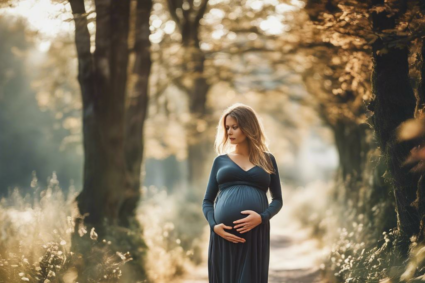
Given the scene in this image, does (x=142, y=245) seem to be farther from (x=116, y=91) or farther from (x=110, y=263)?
(x=116, y=91)

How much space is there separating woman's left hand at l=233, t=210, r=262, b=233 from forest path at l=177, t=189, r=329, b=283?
4.93m

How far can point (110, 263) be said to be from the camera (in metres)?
7.34

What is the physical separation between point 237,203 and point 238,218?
15 cm

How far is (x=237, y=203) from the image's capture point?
15.7 ft

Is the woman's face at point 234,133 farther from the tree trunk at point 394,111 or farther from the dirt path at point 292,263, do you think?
the dirt path at point 292,263

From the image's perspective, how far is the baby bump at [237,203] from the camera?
15.7 feet

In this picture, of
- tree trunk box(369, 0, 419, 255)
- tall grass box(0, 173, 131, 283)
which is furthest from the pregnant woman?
tall grass box(0, 173, 131, 283)

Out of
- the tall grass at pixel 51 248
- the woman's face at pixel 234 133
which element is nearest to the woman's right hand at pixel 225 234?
the woman's face at pixel 234 133

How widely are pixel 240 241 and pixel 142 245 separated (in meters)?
4.77

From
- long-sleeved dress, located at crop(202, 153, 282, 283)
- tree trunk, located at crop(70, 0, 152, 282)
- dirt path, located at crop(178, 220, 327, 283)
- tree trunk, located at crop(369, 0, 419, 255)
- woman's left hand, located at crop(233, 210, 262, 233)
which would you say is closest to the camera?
woman's left hand, located at crop(233, 210, 262, 233)

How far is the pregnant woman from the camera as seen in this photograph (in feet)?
15.7

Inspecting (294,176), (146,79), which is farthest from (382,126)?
(294,176)

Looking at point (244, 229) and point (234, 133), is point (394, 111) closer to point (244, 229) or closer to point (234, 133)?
point (234, 133)

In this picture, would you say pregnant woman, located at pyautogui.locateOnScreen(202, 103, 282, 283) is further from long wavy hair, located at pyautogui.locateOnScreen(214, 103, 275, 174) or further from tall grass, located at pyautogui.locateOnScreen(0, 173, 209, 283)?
tall grass, located at pyautogui.locateOnScreen(0, 173, 209, 283)
